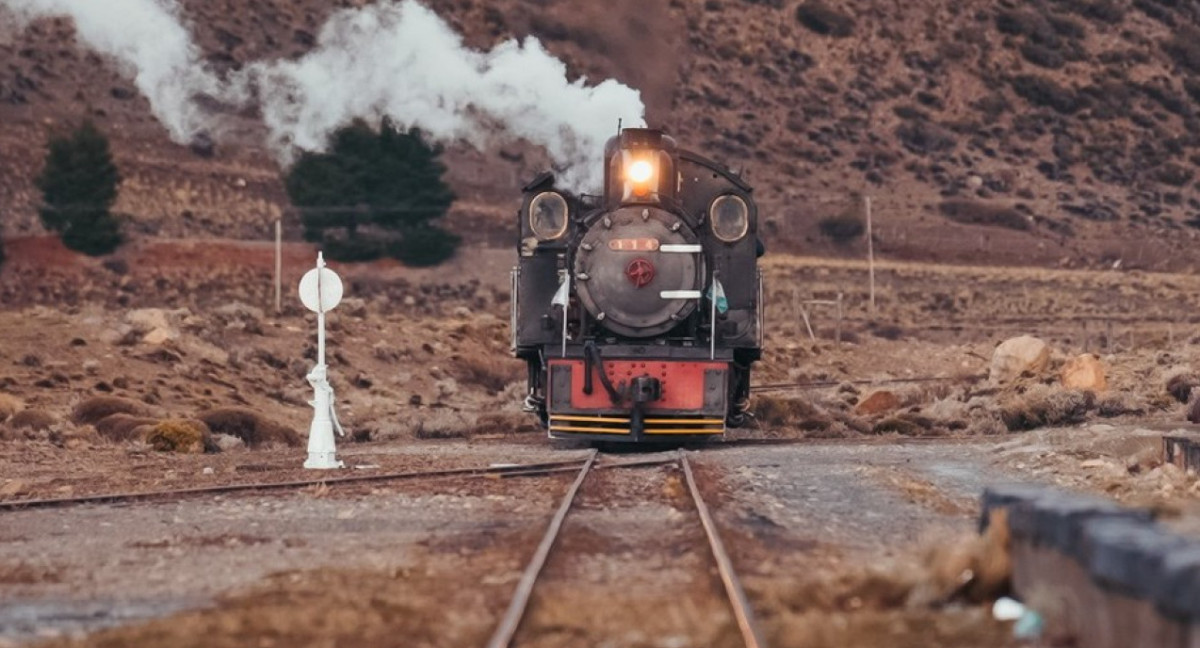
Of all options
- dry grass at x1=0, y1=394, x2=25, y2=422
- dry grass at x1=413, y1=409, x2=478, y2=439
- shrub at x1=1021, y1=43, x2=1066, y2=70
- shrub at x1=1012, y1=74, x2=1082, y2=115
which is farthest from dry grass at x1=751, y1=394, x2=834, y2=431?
shrub at x1=1021, y1=43, x2=1066, y2=70

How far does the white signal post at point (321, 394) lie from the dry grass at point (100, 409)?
26.5 ft

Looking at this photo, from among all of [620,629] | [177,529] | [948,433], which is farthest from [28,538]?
[948,433]

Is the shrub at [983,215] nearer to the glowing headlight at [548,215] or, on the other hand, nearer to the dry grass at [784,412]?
the dry grass at [784,412]

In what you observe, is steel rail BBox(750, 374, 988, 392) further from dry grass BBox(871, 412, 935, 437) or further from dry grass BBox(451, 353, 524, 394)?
dry grass BBox(871, 412, 935, 437)

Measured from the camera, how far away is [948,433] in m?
28.3

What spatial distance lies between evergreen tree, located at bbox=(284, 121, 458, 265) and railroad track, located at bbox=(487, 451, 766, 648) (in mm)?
51138

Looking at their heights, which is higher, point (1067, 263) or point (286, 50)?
point (286, 50)

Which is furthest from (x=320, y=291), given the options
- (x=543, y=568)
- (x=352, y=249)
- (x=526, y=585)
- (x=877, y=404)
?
(x=352, y=249)

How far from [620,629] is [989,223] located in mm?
69253

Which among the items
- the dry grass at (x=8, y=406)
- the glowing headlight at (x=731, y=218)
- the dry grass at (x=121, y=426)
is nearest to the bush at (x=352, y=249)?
the dry grass at (x=8, y=406)

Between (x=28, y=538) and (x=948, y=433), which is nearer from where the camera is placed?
(x=28, y=538)

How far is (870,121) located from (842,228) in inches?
397

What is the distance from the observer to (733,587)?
34.2 feet

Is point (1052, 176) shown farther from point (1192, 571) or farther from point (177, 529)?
point (1192, 571)
